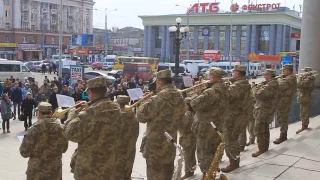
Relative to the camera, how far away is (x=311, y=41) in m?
14.3

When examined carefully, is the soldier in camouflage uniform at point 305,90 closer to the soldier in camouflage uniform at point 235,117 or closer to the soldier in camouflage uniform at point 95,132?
the soldier in camouflage uniform at point 235,117

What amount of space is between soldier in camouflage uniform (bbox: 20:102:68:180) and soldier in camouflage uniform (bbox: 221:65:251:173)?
9.64 ft

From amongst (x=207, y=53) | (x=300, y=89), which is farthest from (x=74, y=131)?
(x=207, y=53)

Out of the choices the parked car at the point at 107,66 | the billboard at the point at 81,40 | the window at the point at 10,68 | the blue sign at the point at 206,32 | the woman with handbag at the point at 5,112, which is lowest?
the woman with handbag at the point at 5,112

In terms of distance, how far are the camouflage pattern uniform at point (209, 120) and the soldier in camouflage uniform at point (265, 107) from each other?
1.88 metres

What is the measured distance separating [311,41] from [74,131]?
11.5 metres

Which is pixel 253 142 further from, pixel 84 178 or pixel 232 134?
pixel 84 178

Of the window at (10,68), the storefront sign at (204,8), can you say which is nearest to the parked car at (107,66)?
the storefront sign at (204,8)

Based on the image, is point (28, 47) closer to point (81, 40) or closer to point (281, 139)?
point (81, 40)

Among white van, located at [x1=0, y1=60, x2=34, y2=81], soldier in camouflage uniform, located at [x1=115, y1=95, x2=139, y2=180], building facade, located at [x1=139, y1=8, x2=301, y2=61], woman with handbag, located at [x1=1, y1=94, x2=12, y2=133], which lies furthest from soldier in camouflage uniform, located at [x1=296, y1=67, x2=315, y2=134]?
building facade, located at [x1=139, y1=8, x2=301, y2=61]

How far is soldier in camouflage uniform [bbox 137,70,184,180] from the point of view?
604 cm

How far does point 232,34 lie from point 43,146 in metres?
60.8

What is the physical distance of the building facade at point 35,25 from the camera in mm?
70062

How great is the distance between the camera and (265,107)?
827cm
